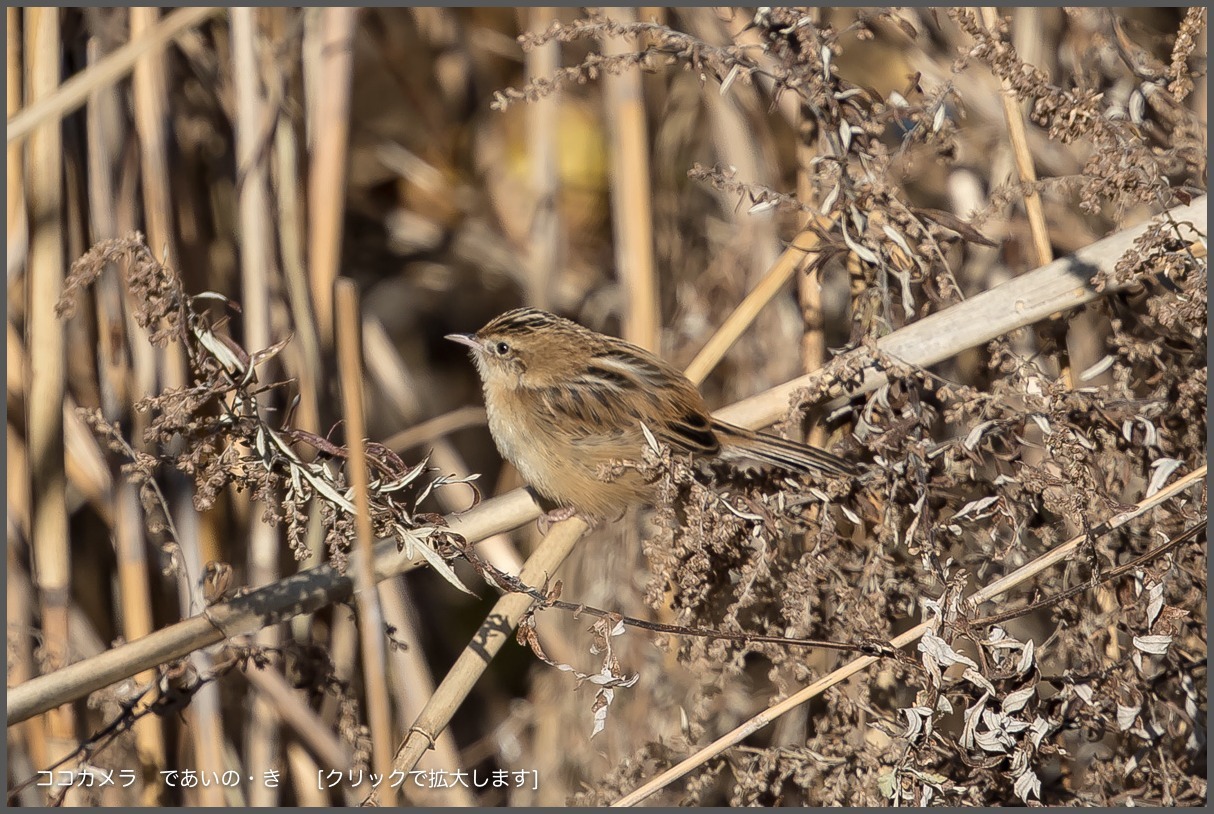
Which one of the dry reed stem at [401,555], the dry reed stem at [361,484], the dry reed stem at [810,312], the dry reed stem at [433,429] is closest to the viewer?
the dry reed stem at [361,484]

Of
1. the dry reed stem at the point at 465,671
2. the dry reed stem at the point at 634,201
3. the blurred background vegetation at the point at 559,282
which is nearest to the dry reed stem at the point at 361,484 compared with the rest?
the dry reed stem at the point at 465,671

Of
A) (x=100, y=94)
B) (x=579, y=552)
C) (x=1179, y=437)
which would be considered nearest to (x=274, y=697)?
(x=579, y=552)

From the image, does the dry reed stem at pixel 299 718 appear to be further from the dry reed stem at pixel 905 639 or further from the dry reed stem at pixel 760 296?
the dry reed stem at pixel 760 296

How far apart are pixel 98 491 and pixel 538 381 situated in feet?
5.20

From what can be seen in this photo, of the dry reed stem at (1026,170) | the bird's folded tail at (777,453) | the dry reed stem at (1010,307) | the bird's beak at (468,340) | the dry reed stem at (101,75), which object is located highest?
the dry reed stem at (101,75)

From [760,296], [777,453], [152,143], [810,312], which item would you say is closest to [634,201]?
[760,296]

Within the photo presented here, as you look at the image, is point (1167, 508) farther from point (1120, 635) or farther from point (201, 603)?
point (201, 603)

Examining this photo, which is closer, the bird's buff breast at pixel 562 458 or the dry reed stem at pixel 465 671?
the dry reed stem at pixel 465 671

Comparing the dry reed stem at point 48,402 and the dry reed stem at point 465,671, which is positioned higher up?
the dry reed stem at point 48,402

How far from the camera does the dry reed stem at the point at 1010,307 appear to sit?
2863 millimetres

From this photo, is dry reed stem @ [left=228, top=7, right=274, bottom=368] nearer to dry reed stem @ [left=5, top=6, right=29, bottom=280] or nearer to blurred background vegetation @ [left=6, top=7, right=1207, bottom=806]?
blurred background vegetation @ [left=6, top=7, right=1207, bottom=806]

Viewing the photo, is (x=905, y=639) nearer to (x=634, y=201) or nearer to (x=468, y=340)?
(x=634, y=201)

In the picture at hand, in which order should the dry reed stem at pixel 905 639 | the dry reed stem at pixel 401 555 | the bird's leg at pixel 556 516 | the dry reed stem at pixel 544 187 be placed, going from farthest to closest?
1. the dry reed stem at pixel 544 187
2. the bird's leg at pixel 556 516
3. the dry reed stem at pixel 401 555
4. the dry reed stem at pixel 905 639

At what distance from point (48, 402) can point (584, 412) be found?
1742mm
